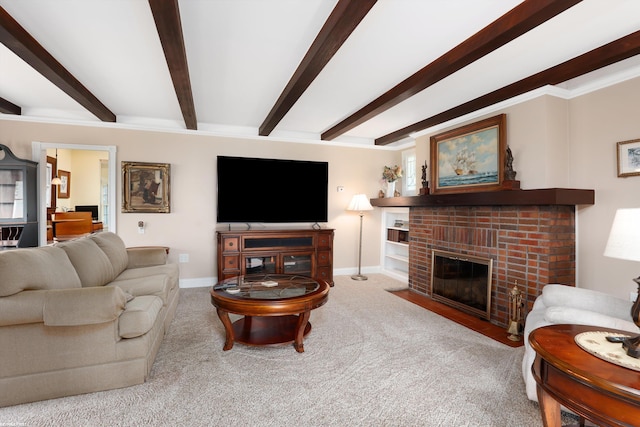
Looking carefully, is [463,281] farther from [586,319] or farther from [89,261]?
[89,261]

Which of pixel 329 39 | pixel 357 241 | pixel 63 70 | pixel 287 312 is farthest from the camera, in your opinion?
pixel 357 241

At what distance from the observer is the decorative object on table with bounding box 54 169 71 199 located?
6.50 meters

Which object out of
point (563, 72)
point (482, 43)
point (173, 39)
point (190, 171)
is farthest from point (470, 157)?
point (190, 171)

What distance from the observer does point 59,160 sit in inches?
253

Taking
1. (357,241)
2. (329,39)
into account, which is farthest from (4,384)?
(357,241)

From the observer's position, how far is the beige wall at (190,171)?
3.92m

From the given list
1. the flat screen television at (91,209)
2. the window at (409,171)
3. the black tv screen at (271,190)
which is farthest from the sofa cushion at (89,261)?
the flat screen television at (91,209)

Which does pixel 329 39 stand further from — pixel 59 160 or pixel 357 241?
pixel 59 160

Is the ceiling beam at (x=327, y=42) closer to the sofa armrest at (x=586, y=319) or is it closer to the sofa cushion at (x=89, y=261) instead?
the sofa armrest at (x=586, y=319)

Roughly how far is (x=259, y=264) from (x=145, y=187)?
73.4 inches

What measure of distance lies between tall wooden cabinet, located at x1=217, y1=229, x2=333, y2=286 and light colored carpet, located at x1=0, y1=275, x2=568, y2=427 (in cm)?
123

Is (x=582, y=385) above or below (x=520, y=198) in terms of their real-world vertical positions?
below

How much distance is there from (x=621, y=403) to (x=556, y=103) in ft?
9.28

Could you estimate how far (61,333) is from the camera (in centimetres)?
181
